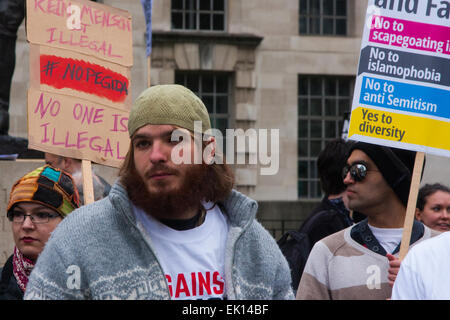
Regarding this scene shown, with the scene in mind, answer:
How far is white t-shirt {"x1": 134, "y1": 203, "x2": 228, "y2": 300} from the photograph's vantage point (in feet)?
7.95

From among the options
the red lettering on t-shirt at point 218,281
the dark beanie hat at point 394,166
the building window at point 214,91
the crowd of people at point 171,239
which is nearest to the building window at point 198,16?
the building window at point 214,91

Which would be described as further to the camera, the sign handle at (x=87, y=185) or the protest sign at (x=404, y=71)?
the protest sign at (x=404, y=71)

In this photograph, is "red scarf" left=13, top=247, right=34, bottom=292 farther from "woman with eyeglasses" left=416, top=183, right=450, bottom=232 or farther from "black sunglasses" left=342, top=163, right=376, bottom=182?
"woman with eyeglasses" left=416, top=183, right=450, bottom=232

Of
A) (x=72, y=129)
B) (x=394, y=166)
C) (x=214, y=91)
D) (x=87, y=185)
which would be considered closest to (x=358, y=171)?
(x=394, y=166)

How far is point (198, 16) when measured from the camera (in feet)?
53.3

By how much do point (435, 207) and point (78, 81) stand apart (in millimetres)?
2634

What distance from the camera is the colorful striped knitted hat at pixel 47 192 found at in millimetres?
3463

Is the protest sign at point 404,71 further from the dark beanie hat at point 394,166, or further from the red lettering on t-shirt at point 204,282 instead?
the red lettering on t-shirt at point 204,282

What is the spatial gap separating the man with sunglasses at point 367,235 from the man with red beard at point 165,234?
2.76 ft

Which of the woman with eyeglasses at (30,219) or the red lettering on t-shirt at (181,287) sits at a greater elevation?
the red lettering on t-shirt at (181,287)

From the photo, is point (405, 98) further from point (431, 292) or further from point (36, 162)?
point (36, 162)

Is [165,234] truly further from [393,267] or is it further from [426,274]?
[393,267]

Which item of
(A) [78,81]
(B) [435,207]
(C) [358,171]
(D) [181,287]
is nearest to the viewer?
(D) [181,287]

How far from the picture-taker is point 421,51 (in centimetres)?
379
